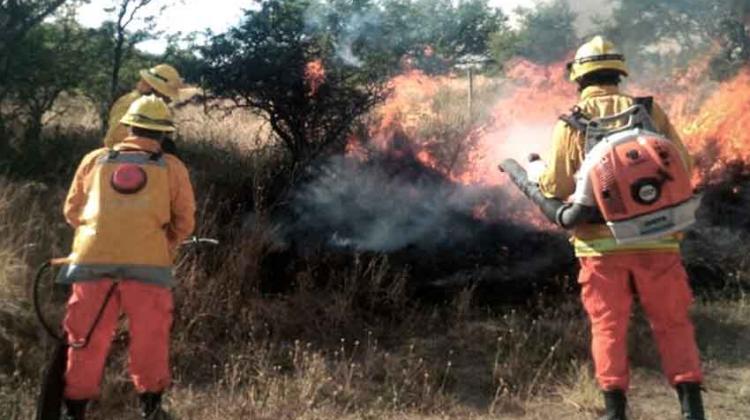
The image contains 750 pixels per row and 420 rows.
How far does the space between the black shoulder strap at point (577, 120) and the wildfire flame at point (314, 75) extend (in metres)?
5.11

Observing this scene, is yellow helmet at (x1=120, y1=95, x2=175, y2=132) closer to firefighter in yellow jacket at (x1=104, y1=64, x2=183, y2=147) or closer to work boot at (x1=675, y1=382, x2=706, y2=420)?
firefighter in yellow jacket at (x1=104, y1=64, x2=183, y2=147)

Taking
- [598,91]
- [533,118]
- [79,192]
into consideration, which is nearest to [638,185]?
[598,91]

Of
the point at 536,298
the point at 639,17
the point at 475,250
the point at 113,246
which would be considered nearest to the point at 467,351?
the point at 536,298

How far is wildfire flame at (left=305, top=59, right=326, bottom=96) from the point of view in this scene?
8859mm

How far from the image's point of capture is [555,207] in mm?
4176

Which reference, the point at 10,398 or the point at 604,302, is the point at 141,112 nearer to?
the point at 10,398

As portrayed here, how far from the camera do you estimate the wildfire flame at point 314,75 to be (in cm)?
886

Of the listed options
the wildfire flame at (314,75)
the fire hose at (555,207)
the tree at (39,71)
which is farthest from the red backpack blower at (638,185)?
the tree at (39,71)

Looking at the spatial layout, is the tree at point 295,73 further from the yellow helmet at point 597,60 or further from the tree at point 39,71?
the yellow helmet at point 597,60

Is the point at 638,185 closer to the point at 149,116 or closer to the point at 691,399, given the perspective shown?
the point at 691,399

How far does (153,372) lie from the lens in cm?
402

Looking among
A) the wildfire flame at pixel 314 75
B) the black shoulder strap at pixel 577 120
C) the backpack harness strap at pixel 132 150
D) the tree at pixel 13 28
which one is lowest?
the backpack harness strap at pixel 132 150

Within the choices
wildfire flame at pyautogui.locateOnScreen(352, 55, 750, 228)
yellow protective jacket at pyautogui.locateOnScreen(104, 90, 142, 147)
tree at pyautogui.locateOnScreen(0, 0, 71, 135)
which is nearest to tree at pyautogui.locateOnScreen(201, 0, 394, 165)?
wildfire flame at pyautogui.locateOnScreen(352, 55, 750, 228)

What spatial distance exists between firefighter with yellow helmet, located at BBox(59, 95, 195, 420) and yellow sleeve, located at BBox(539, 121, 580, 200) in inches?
82.8
